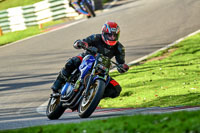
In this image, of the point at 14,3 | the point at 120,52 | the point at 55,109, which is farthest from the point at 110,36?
the point at 14,3

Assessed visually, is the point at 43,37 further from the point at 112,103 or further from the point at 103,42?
the point at 103,42

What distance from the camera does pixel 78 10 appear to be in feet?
92.1

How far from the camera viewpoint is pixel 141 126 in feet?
17.8

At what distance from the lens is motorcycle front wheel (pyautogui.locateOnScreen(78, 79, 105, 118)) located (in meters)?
7.32

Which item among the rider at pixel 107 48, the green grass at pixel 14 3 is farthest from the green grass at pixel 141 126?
the green grass at pixel 14 3

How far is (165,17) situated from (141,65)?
32.9ft

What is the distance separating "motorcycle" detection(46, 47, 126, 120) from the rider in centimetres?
12

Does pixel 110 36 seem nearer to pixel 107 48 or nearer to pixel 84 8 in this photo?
pixel 107 48

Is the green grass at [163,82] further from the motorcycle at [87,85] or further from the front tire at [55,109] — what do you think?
the motorcycle at [87,85]

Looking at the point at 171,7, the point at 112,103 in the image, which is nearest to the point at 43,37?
the point at 171,7

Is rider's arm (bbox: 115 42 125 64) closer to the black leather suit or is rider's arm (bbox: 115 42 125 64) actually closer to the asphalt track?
the black leather suit

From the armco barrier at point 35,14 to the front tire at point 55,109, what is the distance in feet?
69.9

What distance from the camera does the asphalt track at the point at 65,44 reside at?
41.3 ft

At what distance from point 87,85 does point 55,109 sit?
4.28 ft
